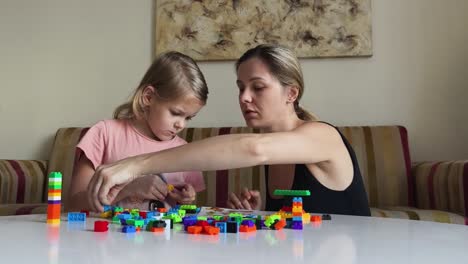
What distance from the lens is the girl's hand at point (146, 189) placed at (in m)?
1.35

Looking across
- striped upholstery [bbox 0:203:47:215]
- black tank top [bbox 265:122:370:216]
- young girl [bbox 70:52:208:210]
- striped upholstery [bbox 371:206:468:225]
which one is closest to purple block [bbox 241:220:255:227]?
black tank top [bbox 265:122:370:216]

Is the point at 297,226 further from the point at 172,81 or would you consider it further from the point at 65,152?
the point at 65,152

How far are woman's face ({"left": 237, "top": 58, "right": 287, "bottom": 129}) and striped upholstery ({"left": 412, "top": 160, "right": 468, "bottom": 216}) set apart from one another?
103cm

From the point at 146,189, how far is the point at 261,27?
66.1 inches

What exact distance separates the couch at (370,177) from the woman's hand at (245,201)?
975 millimetres

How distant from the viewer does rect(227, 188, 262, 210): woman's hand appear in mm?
1396

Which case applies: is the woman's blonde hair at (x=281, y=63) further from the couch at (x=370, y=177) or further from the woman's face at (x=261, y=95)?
the couch at (x=370, y=177)

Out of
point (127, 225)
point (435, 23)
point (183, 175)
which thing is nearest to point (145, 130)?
point (183, 175)

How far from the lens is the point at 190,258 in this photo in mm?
599

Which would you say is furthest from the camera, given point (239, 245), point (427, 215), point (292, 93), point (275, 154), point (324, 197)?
point (427, 215)

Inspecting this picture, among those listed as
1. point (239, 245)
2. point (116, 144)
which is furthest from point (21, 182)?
point (239, 245)

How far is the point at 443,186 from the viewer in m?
2.23

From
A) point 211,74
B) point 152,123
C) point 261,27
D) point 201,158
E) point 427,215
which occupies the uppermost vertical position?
point 261,27

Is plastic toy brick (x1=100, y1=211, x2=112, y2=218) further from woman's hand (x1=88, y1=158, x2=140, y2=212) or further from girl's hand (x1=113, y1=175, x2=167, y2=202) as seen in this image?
girl's hand (x1=113, y1=175, x2=167, y2=202)
